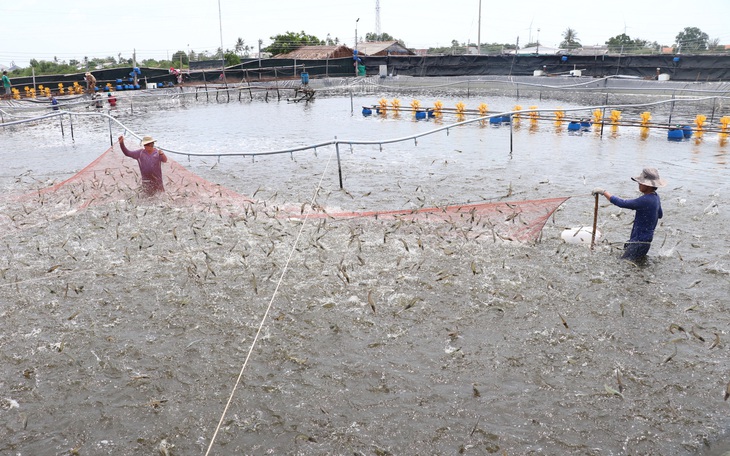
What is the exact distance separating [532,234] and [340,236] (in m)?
3.15

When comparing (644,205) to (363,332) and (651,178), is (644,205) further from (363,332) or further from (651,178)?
(363,332)

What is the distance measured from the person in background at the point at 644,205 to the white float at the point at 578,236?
0.80 m

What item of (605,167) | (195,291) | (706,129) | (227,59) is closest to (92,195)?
(195,291)

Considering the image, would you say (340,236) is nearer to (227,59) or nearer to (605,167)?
(605,167)

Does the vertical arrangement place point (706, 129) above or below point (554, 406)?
above

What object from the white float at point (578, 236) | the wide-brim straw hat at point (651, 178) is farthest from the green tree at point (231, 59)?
the wide-brim straw hat at point (651, 178)

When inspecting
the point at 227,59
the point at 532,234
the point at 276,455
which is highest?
the point at 227,59

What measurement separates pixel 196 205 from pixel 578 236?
7253 millimetres

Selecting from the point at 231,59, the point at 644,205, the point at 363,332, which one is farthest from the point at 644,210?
the point at 231,59

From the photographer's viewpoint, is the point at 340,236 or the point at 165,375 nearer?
the point at 165,375

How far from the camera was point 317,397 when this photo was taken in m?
5.39

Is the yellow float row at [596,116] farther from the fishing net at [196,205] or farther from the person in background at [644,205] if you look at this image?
the person in background at [644,205]

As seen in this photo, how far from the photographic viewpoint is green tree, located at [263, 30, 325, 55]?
2625 inches

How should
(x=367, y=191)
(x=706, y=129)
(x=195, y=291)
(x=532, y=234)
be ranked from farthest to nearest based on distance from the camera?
(x=706, y=129)
(x=367, y=191)
(x=532, y=234)
(x=195, y=291)
